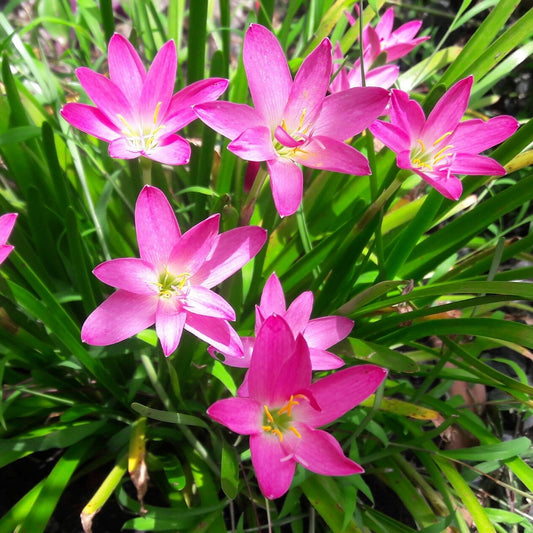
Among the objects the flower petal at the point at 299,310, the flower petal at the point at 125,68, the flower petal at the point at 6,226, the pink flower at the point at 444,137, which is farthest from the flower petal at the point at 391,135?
the flower petal at the point at 6,226

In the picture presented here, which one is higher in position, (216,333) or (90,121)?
(90,121)

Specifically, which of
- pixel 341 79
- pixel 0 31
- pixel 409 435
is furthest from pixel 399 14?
pixel 409 435

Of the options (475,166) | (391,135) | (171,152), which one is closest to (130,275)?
Result: (171,152)

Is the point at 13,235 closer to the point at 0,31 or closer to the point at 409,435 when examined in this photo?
the point at 0,31

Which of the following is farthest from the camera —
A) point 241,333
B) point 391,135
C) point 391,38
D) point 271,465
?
point 391,38

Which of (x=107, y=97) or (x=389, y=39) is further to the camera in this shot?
(x=389, y=39)

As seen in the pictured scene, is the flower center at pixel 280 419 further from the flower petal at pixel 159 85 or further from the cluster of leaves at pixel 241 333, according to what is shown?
the flower petal at pixel 159 85

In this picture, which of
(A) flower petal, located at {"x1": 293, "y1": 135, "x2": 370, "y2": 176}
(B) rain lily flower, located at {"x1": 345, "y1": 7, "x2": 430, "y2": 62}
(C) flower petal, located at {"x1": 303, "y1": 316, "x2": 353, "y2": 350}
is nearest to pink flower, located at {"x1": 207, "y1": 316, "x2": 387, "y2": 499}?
(C) flower petal, located at {"x1": 303, "y1": 316, "x2": 353, "y2": 350}

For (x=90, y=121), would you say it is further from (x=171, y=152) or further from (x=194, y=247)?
(x=194, y=247)
